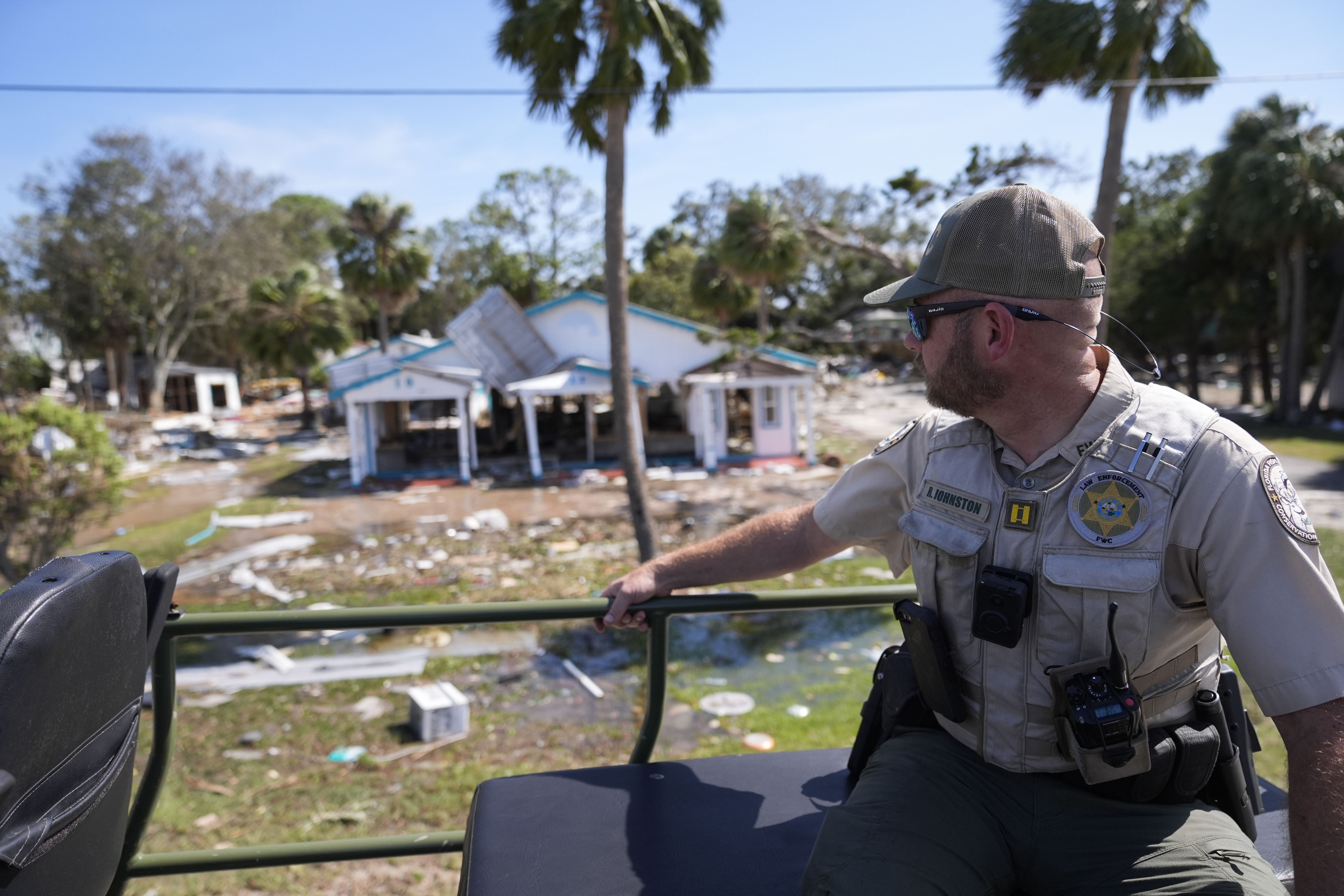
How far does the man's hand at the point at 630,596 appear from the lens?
84.2 inches

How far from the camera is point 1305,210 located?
22.8 meters

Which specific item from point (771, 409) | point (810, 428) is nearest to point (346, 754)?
point (810, 428)

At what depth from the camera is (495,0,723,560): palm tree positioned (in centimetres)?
942

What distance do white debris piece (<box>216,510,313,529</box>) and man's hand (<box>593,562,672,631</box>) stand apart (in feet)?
48.3

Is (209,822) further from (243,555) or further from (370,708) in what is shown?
(243,555)

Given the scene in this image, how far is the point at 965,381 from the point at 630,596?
3.26ft

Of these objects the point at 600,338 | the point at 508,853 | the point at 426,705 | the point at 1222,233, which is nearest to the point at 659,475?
the point at 600,338

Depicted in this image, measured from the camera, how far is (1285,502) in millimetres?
1422

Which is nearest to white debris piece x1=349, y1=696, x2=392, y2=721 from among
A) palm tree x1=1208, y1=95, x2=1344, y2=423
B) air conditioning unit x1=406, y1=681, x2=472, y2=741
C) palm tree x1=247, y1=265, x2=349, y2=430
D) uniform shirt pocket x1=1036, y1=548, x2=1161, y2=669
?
air conditioning unit x1=406, y1=681, x2=472, y2=741

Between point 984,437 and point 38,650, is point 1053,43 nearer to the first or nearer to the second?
point 984,437

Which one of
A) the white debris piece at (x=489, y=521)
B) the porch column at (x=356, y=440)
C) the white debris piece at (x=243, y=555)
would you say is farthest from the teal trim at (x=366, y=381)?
the white debris piece at (x=243, y=555)

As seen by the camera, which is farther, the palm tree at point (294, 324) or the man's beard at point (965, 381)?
the palm tree at point (294, 324)

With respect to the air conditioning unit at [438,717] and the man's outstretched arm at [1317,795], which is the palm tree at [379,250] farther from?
the man's outstretched arm at [1317,795]

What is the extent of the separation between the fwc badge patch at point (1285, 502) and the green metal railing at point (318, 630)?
0.96 meters
